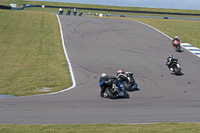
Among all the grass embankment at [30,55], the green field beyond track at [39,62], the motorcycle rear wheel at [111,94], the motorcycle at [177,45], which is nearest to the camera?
the green field beyond track at [39,62]

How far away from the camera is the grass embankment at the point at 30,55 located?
63.0ft

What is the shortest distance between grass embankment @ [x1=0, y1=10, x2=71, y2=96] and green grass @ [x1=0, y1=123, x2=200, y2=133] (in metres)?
7.44

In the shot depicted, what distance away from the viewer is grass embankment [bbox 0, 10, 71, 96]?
1919 centimetres

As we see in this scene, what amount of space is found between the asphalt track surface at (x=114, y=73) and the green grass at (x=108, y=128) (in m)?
0.80

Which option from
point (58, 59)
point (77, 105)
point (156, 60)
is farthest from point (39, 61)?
point (77, 105)

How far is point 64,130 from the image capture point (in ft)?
28.9

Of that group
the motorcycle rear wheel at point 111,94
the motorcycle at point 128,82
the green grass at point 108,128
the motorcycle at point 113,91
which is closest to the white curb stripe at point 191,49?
the motorcycle at point 128,82

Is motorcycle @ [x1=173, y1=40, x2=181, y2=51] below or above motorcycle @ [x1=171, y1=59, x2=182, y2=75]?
above

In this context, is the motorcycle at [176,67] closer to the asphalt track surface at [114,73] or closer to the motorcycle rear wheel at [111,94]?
the asphalt track surface at [114,73]

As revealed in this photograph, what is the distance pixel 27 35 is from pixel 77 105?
→ 2573 centimetres

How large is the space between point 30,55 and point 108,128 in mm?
21090

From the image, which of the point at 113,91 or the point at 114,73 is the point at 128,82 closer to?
the point at 113,91

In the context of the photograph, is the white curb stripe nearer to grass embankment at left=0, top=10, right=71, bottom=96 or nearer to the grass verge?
the grass verge

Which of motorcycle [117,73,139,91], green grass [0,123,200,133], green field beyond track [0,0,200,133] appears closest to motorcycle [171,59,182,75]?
motorcycle [117,73,139,91]
